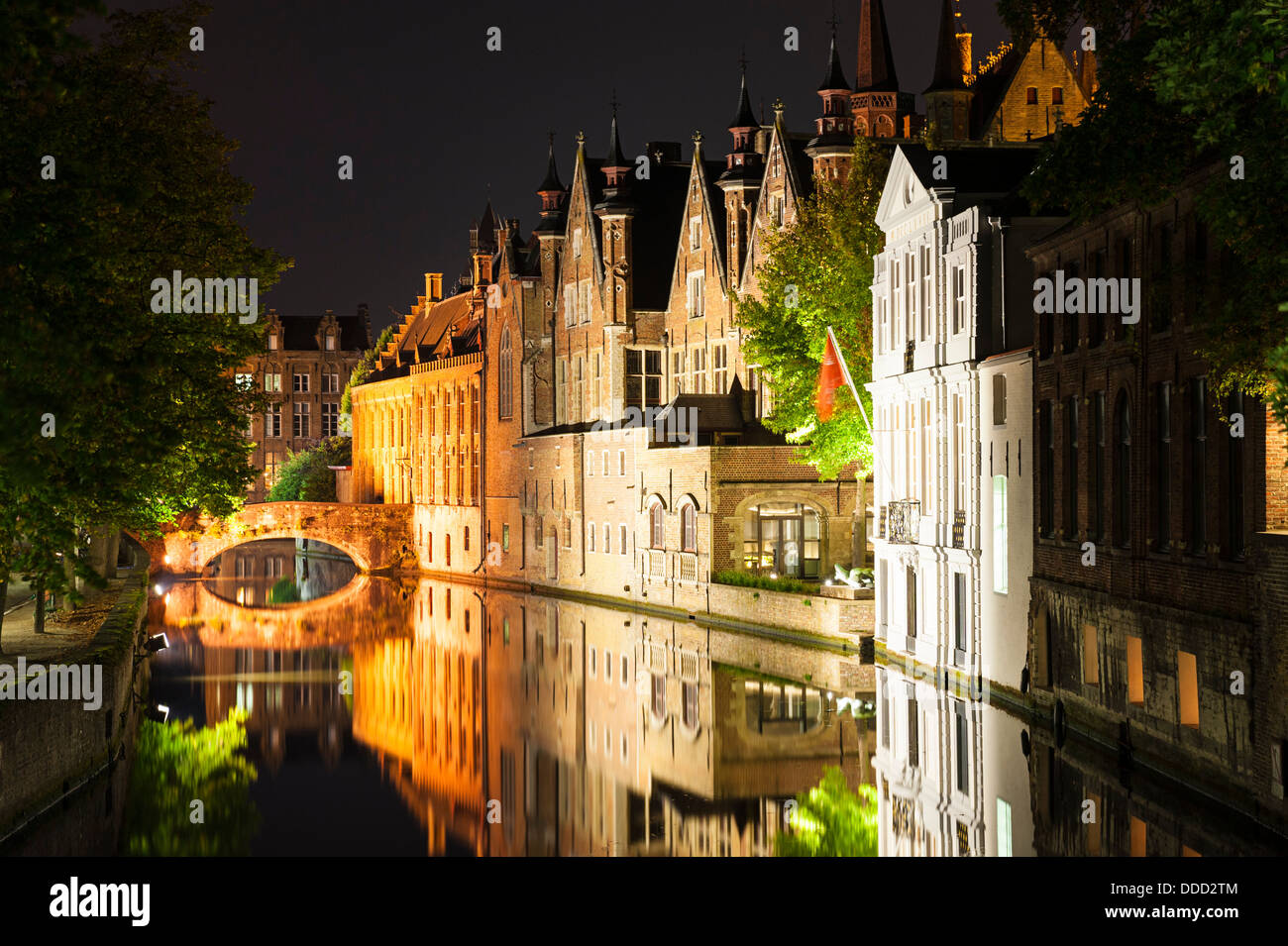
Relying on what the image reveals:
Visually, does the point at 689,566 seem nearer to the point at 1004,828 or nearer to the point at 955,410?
the point at 955,410

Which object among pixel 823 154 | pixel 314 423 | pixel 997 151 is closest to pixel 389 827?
pixel 997 151

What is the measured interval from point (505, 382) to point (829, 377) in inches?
1516

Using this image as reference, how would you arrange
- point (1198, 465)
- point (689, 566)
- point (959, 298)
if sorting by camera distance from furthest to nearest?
point (689, 566) → point (959, 298) → point (1198, 465)

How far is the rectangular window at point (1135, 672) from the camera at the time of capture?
25.2 metres

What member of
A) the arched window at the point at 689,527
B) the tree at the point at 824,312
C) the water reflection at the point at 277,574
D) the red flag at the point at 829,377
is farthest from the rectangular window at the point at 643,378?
the red flag at the point at 829,377

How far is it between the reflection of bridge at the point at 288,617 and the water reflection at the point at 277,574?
1.36m

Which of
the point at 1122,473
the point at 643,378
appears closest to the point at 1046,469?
the point at 1122,473

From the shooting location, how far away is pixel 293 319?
14675 cm

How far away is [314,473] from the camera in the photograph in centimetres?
11569

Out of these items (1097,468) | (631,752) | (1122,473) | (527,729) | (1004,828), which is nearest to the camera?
(1004,828)

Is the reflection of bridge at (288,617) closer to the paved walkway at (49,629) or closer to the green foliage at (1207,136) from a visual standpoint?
the paved walkway at (49,629)

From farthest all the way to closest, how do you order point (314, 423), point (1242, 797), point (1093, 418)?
point (314, 423)
point (1093, 418)
point (1242, 797)

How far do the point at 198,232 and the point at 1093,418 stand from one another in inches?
678
